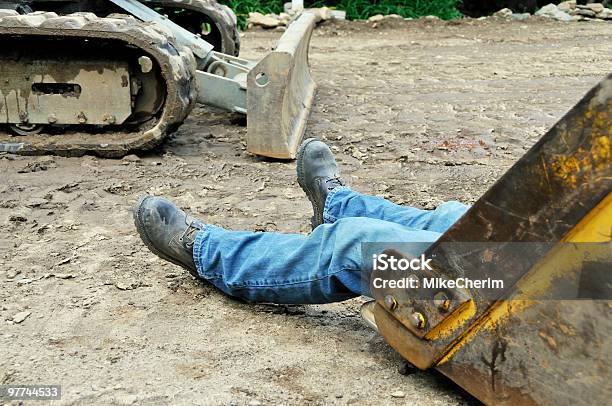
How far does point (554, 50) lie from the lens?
862 centimetres

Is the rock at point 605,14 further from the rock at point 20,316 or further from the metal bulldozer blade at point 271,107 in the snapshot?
the rock at point 20,316

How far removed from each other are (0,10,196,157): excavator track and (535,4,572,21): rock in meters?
7.74

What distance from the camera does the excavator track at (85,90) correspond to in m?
4.52

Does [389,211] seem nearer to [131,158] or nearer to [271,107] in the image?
[271,107]

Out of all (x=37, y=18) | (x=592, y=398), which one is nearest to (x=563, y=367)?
(x=592, y=398)

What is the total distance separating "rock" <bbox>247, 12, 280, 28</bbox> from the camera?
10.7m

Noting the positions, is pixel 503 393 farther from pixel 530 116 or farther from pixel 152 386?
pixel 530 116

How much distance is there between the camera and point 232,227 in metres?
3.60

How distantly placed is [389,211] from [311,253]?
1.57 ft

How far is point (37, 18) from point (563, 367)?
10.9 feet

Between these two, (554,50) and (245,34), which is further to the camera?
(245,34)

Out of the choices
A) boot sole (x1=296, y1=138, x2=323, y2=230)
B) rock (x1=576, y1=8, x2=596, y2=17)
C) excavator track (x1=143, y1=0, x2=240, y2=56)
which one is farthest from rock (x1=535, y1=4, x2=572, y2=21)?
boot sole (x1=296, y1=138, x2=323, y2=230)

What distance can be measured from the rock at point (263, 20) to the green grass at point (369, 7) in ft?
0.93

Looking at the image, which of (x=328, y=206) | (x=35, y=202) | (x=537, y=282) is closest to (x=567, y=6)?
(x=35, y=202)
